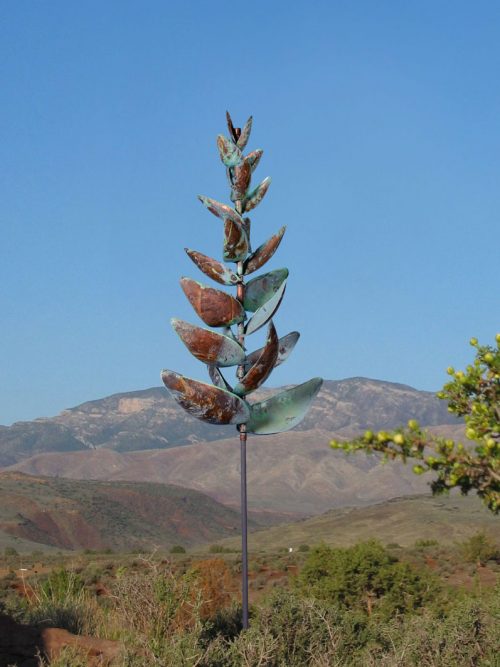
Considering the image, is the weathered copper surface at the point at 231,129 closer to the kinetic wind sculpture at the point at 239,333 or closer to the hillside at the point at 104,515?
the kinetic wind sculpture at the point at 239,333

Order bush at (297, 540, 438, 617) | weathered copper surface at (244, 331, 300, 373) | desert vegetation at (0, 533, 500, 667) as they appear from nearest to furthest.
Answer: desert vegetation at (0, 533, 500, 667), weathered copper surface at (244, 331, 300, 373), bush at (297, 540, 438, 617)

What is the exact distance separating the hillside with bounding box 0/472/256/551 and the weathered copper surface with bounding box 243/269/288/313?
5153 cm

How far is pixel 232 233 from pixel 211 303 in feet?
2.67

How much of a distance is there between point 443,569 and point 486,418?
22.9 meters

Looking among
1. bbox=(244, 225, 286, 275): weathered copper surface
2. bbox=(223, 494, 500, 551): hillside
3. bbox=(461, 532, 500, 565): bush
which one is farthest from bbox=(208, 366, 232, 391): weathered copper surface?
bbox=(223, 494, 500, 551): hillside

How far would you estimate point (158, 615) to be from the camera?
375 inches

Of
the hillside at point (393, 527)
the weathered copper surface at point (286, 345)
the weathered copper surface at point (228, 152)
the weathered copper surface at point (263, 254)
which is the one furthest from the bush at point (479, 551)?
the weathered copper surface at point (228, 152)

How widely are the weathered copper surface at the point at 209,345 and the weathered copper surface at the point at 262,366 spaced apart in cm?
21

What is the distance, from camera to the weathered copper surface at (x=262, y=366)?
902 cm

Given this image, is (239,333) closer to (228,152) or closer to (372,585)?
(228,152)

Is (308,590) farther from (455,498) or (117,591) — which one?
(455,498)

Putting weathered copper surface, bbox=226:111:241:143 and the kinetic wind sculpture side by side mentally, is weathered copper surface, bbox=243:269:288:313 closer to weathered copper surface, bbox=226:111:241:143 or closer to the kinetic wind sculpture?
the kinetic wind sculpture

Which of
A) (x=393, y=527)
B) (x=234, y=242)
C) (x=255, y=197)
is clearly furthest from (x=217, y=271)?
(x=393, y=527)

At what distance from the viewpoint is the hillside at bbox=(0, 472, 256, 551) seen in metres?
70.8
